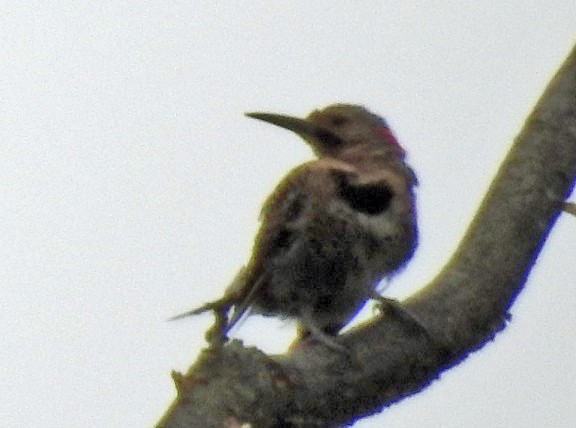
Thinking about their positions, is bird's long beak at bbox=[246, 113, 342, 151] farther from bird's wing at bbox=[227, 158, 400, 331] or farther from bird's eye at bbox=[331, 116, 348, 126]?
bird's wing at bbox=[227, 158, 400, 331]

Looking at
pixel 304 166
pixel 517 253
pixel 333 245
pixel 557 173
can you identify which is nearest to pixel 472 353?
pixel 517 253

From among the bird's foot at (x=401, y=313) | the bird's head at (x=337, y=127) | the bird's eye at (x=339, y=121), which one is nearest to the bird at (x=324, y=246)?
the bird's foot at (x=401, y=313)

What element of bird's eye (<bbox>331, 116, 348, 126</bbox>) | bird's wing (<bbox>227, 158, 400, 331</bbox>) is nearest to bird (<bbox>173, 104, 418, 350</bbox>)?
bird's wing (<bbox>227, 158, 400, 331</bbox>)

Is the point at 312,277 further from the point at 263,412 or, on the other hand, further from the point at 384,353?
the point at 263,412

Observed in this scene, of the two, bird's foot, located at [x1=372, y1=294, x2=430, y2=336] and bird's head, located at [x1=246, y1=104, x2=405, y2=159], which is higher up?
bird's head, located at [x1=246, y1=104, x2=405, y2=159]

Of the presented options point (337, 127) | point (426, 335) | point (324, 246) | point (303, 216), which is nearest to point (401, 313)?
point (426, 335)

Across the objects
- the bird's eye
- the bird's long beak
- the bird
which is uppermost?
the bird's eye

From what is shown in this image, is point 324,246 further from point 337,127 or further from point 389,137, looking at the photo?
point 337,127
